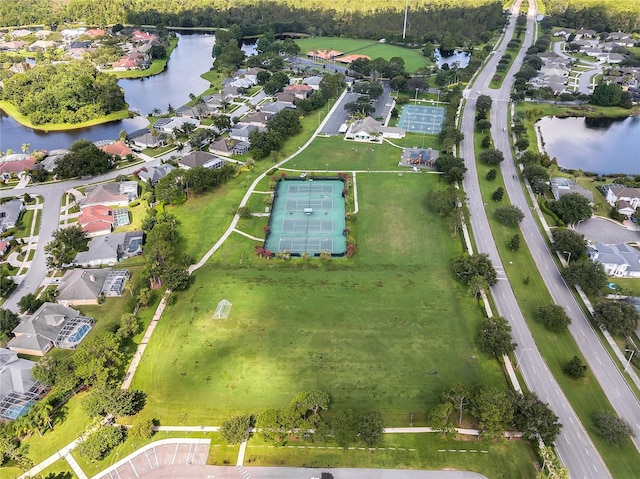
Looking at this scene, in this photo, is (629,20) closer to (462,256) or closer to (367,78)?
(367,78)

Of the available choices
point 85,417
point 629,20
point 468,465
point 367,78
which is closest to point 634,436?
point 468,465

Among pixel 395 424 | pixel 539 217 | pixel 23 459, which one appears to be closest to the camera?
pixel 23 459

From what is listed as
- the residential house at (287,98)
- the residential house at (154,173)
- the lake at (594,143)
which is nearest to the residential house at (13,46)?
the residential house at (287,98)

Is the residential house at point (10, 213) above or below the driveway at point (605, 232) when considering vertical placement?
below

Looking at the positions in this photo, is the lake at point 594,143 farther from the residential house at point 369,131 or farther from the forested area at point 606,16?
the forested area at point 606,16

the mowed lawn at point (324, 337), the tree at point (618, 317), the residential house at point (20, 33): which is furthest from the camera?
the residential house at point (20, 33)

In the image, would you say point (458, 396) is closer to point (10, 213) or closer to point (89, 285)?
point (89, 285)
